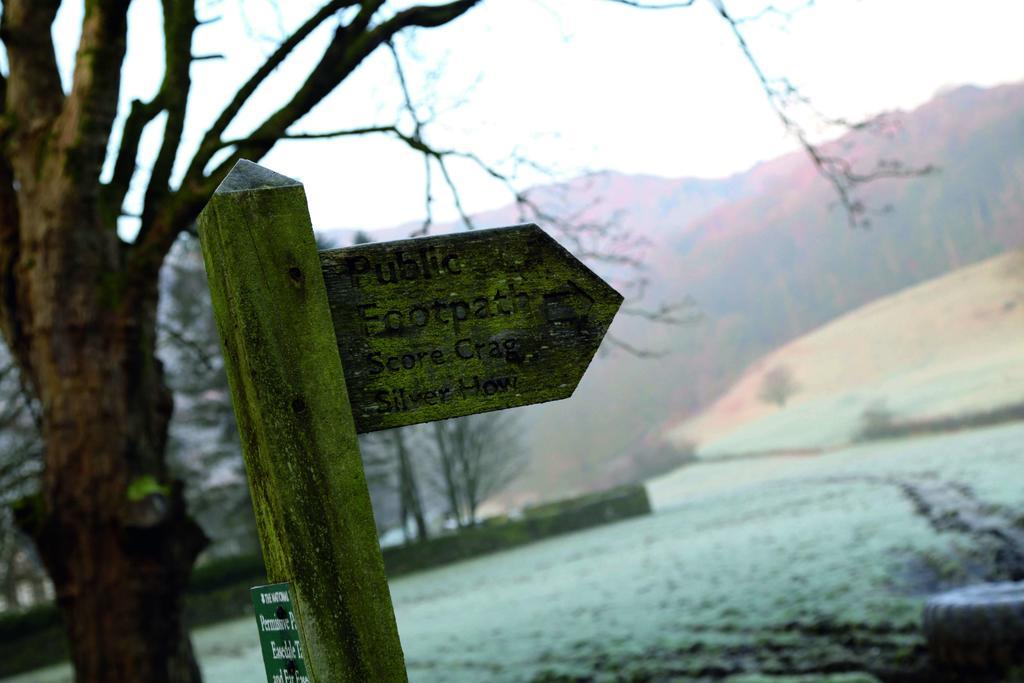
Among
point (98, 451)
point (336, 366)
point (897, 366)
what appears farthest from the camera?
point (897, 366)

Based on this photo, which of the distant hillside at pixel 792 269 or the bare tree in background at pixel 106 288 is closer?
the bare tree in background at pixel 106 288

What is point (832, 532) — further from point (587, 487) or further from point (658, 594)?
point (587, 487)

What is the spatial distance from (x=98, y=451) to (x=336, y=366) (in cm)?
488

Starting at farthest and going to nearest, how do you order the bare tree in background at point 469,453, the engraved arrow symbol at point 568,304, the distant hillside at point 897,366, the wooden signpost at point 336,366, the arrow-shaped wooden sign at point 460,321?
the distant hillside at point 897,366 < the bare tree in background at point 469,453 < the engraved arrow symbol at point 568,304 < the arrow-shaped wooden sign at point 460,321 < the wooden signpost at point 336,366

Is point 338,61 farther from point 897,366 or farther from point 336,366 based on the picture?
point 897,366

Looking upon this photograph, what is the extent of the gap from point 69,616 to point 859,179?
6.63 m

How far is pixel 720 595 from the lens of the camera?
11.9 meters

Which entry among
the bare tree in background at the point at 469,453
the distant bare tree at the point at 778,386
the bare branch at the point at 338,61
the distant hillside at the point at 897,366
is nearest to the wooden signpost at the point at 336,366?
the bare branch at the point at 338,61

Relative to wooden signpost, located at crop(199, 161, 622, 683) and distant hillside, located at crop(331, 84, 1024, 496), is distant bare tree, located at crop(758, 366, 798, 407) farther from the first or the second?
wooden signpost, located at crop(199, 161, 622, 683)

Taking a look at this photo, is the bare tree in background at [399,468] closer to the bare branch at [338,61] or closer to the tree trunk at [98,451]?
the bare branch at [338,61]

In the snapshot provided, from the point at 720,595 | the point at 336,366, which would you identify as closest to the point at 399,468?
the point at 720,595

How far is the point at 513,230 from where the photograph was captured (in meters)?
2.03

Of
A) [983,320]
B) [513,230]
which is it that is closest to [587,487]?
[983,320]

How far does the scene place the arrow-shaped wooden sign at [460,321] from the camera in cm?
191
